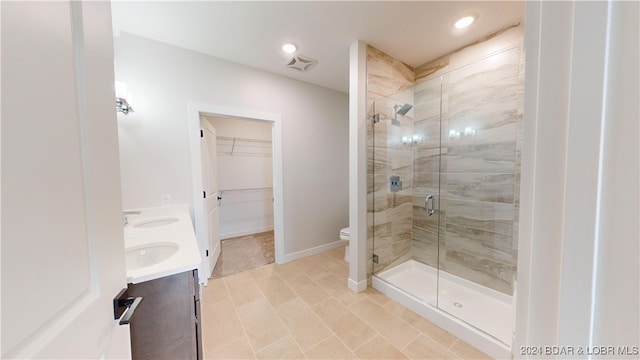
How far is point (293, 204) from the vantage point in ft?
9.77

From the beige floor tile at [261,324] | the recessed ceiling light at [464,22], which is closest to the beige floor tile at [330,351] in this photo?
the beige floor tile at [261,324]

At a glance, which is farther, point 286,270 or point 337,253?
point 337,253

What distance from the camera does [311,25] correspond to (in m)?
1.85

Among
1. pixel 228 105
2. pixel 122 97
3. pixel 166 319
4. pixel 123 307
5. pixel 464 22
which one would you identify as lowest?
pixel 166 319

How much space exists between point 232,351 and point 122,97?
87.2 inches

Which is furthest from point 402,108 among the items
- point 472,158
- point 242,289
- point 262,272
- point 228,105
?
point 242,289

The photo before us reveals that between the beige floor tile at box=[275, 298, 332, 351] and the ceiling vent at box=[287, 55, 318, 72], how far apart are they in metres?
2.56

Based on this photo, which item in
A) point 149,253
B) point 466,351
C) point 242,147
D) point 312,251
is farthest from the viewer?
point 242,147

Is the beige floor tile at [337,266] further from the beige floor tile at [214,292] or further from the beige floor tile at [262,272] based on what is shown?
the beige floor tile at [214,292]

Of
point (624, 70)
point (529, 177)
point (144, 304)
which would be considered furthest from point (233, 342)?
point (624, 70)

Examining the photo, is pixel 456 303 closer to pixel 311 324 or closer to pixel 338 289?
pixel 338 289

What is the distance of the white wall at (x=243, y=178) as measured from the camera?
3941mm

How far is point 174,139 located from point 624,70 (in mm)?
2723

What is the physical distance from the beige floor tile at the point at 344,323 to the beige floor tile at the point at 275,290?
34 cm
